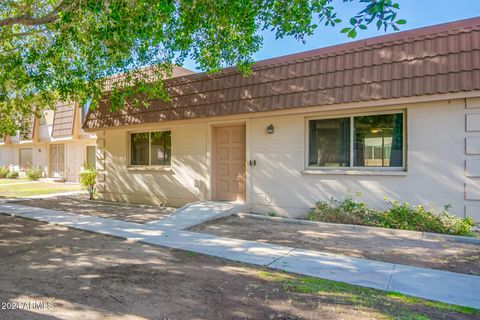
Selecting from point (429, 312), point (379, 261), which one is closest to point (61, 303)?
point (429, 312)

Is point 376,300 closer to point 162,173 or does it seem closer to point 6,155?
point 162,173

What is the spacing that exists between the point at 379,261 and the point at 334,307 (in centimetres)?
194

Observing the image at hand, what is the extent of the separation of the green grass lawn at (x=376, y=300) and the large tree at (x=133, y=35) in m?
3.12

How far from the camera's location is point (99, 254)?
5.16 m

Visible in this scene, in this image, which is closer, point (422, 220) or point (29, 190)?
point (422, 220)

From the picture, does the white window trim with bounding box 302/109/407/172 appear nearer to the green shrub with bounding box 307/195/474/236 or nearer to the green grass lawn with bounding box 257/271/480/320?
the green shrub with bounding box 307/195/474/236

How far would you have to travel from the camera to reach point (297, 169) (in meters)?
8.19

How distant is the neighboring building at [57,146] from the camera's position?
64.8ft

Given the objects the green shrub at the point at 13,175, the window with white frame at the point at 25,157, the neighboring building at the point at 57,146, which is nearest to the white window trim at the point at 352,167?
the neighboring building at the point at 57,146

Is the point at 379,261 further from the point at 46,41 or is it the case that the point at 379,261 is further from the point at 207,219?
the point at 46,41

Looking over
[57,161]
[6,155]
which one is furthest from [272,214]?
[6,155]

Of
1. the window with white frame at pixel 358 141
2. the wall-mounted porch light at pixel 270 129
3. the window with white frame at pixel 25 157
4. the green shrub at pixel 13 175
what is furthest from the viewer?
the window with white frame at pixel 25 157

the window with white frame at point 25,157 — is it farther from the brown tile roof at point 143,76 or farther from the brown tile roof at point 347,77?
the brown tile roof at point 347,77

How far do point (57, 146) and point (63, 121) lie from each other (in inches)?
116
